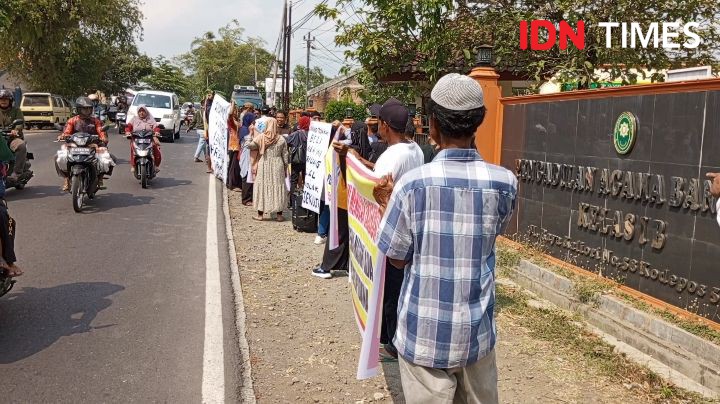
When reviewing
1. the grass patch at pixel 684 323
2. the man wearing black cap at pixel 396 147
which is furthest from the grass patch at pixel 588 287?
the man wearing black cap at pixel 396 147

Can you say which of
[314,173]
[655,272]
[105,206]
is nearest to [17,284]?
[314,173]

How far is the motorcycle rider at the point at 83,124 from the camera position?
973 centimetres

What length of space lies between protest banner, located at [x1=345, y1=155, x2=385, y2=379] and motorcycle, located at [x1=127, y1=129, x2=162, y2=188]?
8342mm

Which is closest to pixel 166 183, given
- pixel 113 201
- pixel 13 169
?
pixel 113 201

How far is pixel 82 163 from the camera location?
9.38m

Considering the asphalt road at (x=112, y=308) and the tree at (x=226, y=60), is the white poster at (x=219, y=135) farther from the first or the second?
the tree at (x=226, y=60)

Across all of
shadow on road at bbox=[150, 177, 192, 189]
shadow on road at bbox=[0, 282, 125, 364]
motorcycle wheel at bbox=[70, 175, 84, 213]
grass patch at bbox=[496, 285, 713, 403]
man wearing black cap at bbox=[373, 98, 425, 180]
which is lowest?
grass patch at bbox=[496, 285, 713, 403]

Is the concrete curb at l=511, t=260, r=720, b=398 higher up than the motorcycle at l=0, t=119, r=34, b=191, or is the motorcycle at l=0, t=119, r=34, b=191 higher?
the motorcycle at l=0, t=119, r=34, b=191

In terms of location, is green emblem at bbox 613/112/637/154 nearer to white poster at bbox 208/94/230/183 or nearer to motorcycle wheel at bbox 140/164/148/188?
white poster at bbox 208/94/230/183

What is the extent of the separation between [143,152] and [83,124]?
1.93m

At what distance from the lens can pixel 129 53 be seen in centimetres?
4119

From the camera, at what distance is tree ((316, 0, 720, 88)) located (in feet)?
31.7

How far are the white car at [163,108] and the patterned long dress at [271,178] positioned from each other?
49.2ft

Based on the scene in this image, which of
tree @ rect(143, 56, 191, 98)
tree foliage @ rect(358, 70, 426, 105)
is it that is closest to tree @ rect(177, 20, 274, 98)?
tree @ rect(143, 56, 191, 98)
